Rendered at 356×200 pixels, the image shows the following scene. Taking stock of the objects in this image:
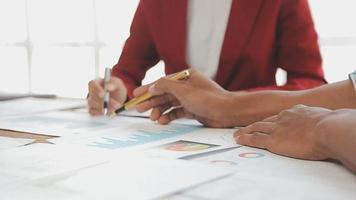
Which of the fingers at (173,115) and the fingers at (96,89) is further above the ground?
the fingers at (96,89)

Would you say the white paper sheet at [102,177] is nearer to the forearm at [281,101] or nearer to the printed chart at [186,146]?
the printed chart at [186,146]

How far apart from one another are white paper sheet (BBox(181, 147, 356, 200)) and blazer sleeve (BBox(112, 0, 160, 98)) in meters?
0.68

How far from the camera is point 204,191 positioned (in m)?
0.46

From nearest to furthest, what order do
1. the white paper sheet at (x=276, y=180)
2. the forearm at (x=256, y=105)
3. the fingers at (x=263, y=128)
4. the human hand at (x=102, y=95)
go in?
the white paper sheet at (x=276, y=180), the fingers at (x=263, y=128), the forearm at (x=256, y=105), the human hand at (x=102, y=95)

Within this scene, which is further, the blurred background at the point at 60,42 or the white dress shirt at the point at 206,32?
the blurred background at the point at 60,42

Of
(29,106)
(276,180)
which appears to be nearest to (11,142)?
(276,180)

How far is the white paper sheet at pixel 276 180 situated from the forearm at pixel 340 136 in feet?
0.05

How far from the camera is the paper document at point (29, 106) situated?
1120 millimetres

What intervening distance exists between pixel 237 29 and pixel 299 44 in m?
0.13

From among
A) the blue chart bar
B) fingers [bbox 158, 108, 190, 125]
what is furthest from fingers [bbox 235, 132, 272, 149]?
fingers [bbox 158, 108, 190, 125]

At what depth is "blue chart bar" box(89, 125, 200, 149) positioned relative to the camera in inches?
27.7

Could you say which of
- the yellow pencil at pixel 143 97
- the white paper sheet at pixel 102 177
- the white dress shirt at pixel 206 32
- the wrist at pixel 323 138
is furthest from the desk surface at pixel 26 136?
the white dress shirt at pixel 206 32

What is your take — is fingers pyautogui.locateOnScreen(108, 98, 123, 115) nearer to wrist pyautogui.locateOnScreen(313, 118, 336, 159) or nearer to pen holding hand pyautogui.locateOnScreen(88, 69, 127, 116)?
pen holding hand pyautogui.locateOnScreen(88, 69, 127, 116)

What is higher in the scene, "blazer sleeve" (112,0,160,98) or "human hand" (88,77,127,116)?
"blazer sleeve" (112,0,160,98)
